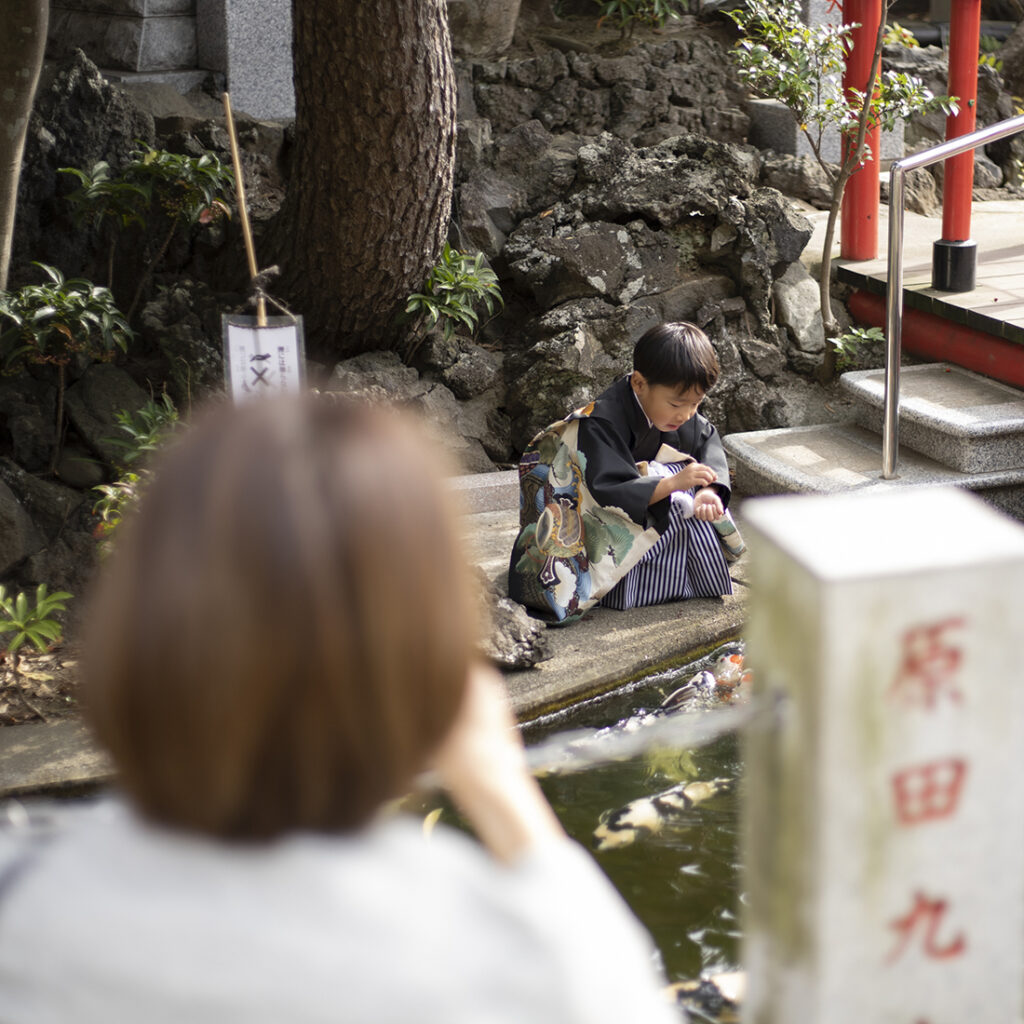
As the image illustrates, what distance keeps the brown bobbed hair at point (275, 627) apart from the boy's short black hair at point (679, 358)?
140 inches

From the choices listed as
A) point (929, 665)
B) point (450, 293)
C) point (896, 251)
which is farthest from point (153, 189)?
point (929, 665)

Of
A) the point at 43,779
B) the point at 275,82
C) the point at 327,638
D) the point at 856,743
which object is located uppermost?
the point at 275,82

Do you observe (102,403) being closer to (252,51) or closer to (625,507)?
(625,507)

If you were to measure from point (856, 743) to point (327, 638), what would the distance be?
3.00 ft

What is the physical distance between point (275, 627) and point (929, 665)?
1000 millimetres

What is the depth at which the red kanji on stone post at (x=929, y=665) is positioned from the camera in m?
1.62

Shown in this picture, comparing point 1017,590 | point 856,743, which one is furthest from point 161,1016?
point 1017,590

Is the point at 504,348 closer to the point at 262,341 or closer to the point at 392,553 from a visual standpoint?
the point at 262,341

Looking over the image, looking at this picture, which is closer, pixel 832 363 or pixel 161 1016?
pixel 161 1016

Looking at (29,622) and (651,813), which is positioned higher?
(29,622)

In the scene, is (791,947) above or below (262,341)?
below

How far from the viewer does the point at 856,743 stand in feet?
5.34

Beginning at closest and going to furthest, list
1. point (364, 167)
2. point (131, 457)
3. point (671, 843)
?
point (671, 843)
point (131, 457)
point (364, 167)

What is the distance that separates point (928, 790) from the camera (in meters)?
1.68
